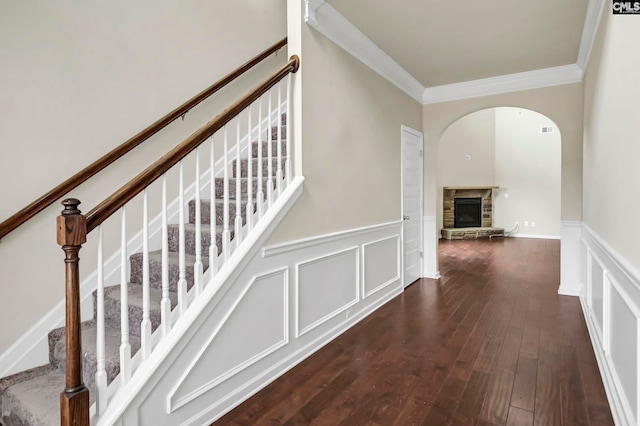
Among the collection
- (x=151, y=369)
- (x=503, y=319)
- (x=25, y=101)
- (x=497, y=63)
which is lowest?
(x=503, y=319)

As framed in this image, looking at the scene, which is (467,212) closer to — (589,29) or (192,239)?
(589,29)

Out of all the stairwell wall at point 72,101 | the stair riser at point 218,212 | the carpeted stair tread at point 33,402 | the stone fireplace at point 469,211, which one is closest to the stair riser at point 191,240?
the stair riser at point 218,212

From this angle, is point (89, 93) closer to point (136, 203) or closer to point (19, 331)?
point (136, 203)

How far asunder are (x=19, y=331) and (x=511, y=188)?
10.7 metres

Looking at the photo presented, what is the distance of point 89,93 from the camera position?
232cm

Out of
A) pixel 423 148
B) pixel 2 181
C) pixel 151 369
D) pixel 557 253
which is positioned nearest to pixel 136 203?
pixel 2 181

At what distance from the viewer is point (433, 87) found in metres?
4.84

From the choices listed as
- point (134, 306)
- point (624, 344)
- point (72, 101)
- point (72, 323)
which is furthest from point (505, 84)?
point (72, 323)

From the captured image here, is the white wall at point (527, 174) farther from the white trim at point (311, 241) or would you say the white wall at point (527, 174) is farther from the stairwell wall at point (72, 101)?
the stairwell wall at point (72, 101)

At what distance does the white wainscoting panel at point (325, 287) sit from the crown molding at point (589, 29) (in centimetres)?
265

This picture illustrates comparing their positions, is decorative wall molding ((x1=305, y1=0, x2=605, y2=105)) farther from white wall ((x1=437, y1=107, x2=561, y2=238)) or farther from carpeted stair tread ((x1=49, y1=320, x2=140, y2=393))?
white wall ((x1=437, y1=107, x2=561, y2=238))

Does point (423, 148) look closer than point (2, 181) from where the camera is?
No

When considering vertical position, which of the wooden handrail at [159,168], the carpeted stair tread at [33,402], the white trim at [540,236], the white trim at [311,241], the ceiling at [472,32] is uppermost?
the ceiling at [472,32]

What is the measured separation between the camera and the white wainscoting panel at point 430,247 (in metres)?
5.09
